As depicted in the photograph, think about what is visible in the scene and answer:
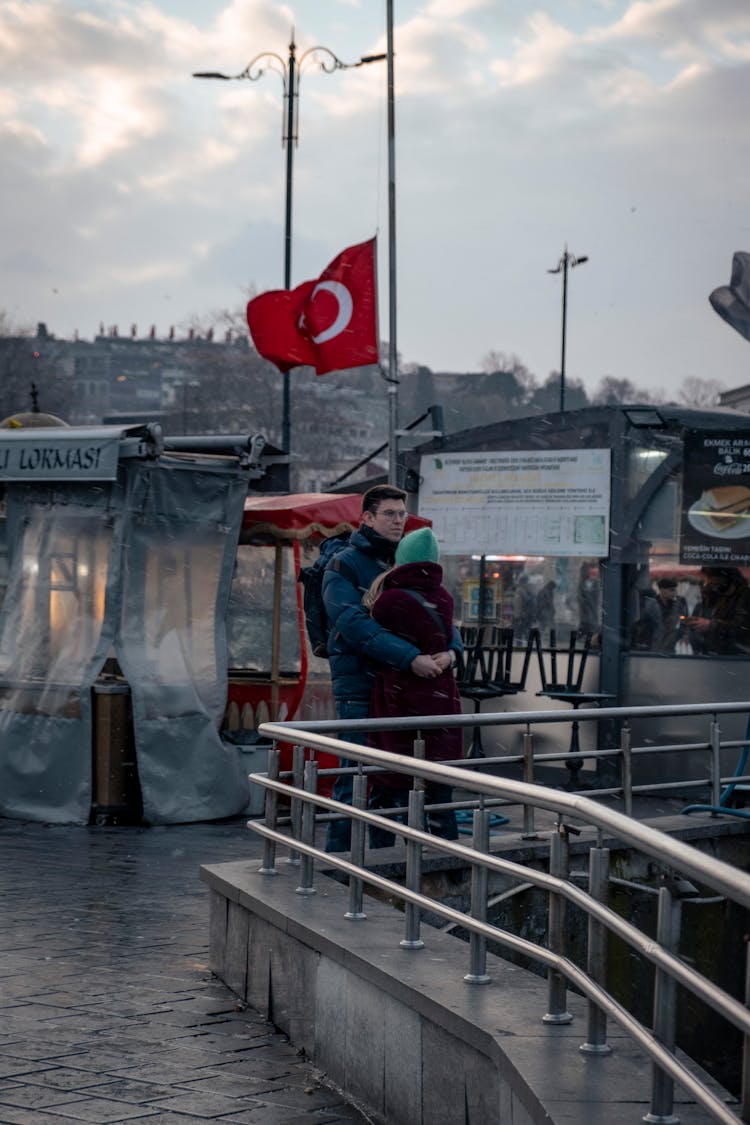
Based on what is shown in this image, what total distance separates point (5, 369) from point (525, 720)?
70603mm

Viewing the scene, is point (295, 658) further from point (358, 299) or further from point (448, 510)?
point (358, 299)

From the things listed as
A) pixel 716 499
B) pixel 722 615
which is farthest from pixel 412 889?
pixel 716 499

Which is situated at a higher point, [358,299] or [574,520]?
[358,299]

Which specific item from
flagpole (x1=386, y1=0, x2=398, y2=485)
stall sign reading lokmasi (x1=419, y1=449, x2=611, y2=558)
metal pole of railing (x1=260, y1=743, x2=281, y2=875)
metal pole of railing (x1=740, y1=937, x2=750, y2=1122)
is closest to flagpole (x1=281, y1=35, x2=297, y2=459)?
flagpole (x1=386, y1=0, x2=398, y2=485)

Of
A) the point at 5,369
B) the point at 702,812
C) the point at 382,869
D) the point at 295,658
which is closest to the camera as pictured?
the point at 382,869

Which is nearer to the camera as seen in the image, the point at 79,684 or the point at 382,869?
the point at 382,869

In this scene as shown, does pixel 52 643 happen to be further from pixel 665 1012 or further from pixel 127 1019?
pixel 665 1012

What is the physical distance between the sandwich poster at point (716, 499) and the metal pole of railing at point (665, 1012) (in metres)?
A: 10.0

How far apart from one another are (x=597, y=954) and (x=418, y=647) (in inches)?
143

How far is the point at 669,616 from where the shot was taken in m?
13.2

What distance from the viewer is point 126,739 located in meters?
11.3

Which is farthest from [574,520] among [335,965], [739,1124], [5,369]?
[5,369]

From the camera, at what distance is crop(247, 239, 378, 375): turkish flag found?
16.0m

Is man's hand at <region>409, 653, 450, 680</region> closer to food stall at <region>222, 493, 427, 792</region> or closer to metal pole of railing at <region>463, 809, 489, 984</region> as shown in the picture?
metal pole of railing at <region>463, 809, 489, 984</region>
